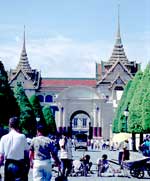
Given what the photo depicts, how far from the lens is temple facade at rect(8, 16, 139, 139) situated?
464ft

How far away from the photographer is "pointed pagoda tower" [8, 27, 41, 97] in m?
159

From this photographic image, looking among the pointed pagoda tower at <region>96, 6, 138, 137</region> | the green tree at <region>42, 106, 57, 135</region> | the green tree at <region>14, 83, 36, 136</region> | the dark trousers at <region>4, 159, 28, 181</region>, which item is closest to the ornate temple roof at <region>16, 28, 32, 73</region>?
the pointed pagoda tower at <region>96, 6, 138, 137</region>

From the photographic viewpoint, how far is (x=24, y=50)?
177m

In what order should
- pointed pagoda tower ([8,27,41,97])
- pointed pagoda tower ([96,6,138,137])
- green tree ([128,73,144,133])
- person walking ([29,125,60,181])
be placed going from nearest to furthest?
1. person walking ([29,125,60,181])
2. green tree ([128,73,144,133])
3. pointed pagoda tower ([96,6,138,137])
4. pointed pagoda tower ([8,27,41,97])

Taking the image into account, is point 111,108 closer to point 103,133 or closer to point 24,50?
point 103,133

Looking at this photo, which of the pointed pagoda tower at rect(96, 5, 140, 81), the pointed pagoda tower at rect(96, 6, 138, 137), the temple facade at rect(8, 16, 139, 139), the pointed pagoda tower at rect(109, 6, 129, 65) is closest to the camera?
the pointed pagoda tower at rect(96, 6, 138, 137)

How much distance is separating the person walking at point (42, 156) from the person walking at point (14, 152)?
824 millimetres

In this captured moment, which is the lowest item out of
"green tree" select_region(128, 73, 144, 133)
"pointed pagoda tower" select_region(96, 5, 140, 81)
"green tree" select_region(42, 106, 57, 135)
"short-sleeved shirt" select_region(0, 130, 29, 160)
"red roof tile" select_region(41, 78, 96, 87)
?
"short-sleeved shirt" select_region(0, 130, 29, 160)

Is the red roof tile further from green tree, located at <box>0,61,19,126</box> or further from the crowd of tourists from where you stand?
the crowd of tourists

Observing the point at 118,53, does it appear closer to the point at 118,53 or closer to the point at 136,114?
the point at 118,53

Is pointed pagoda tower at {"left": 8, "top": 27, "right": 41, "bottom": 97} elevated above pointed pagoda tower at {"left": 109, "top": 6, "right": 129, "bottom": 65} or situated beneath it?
situated beneath

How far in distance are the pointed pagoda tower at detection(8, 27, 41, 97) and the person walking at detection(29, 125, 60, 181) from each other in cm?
14126

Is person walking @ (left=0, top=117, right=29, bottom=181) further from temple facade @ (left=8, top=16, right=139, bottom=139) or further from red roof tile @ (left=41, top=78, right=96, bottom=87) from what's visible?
red roof tile @ (left=41, top=78, right=96, bottom=87)

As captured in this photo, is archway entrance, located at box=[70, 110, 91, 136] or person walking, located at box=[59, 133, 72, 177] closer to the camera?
person walking, located at box=[59, 133, 72, 177]
